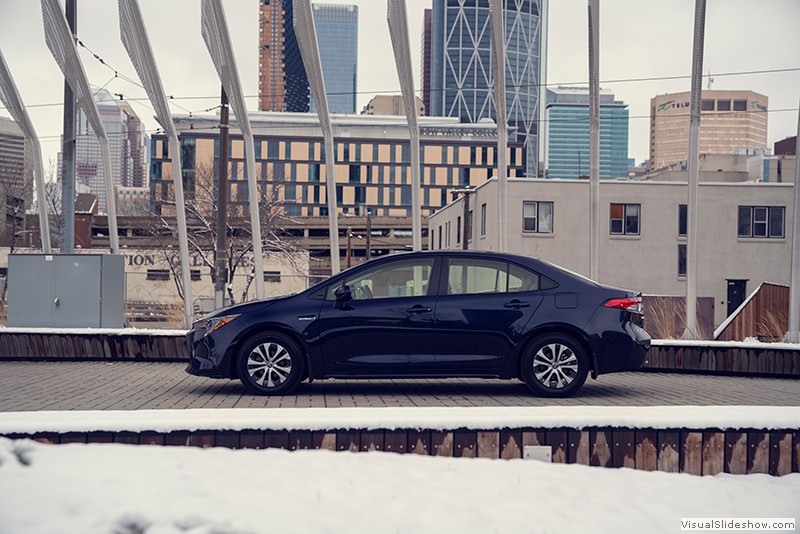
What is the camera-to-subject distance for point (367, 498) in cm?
491

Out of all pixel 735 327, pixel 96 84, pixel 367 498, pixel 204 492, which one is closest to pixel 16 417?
pixel 204 492

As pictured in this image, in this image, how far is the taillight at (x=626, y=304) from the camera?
30.7 feet

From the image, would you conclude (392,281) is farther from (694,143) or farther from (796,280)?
(796,280)

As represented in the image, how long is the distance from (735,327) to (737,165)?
205ft

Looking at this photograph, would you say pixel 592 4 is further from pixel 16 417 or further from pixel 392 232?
pixel 392 232

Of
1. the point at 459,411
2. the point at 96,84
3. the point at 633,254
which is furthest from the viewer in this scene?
the point at 633,254

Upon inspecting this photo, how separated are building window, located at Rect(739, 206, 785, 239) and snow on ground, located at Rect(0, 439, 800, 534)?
51.3 m

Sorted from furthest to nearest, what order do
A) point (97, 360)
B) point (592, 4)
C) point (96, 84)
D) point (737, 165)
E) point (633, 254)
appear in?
point (737, 165) → point (633, 254) → point (96, 84) → point (592, 4) → point (97, 360)

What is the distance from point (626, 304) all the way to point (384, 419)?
4.45 m

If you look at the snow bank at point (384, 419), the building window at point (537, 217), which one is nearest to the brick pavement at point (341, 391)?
the snow bank at point (384, 419)

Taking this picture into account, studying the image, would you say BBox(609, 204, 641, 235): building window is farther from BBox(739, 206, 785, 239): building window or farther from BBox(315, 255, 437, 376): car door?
BBox(315, 255, 437, 376): car door

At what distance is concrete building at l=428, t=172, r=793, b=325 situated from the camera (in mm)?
52812

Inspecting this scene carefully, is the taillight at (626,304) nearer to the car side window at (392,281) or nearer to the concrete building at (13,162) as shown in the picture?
the car side window at (392,281)

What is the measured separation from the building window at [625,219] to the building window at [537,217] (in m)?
3.88
